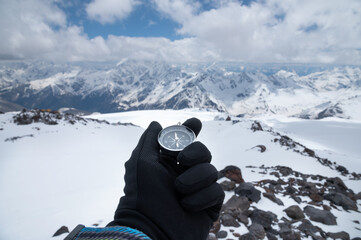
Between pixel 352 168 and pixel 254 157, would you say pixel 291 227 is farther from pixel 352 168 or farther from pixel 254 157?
pixel 352 168

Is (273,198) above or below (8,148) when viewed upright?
below

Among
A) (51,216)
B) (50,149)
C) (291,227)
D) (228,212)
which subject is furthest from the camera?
(50,149)

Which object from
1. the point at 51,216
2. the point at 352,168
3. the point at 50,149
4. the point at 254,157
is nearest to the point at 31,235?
the point at 51,216

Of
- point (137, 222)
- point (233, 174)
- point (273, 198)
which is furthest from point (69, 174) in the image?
point (273, 198)

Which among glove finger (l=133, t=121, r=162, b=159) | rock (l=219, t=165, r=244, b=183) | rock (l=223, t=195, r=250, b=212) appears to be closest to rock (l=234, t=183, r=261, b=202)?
rock (l=223, t=195, r=250, b=212)

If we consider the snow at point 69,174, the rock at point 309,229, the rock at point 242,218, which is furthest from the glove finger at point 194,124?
the rock at point 309,229

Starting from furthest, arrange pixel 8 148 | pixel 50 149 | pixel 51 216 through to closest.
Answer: pixel 50 149 → pixel 8 148 → pixel 51 216

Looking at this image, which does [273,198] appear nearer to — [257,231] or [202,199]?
[257,231]

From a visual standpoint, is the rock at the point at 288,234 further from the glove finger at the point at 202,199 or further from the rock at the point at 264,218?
the glove finger at the point at 202,199
